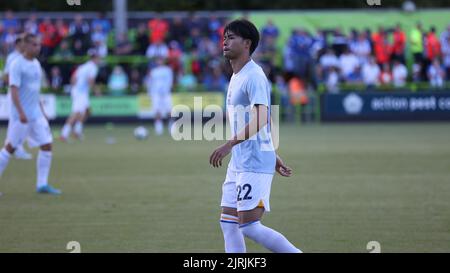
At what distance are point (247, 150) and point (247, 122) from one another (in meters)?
0.25

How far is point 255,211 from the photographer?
304 inches

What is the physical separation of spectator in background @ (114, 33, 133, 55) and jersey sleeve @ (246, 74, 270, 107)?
26.7 meters

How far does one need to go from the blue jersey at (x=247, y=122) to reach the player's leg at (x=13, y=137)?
22.6 ft

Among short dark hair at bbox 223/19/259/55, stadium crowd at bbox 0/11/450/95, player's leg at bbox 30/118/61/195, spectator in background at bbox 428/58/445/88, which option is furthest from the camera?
stadium crowd at bbox 0/11/450/95

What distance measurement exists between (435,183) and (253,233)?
26.3 ft

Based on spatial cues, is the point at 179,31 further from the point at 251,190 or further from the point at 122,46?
the point at 251,190

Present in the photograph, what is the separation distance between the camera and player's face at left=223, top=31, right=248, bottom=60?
7867mm

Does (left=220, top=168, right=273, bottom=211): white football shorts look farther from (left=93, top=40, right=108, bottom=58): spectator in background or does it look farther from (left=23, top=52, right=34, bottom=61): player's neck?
(left=93, top=40, right=108, bottom=58): spectator in background

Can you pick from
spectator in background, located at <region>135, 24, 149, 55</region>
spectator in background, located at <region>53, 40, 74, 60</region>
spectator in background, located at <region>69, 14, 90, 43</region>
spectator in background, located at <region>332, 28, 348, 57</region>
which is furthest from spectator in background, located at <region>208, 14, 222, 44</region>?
spectator in background, located at <region>53, 40, 74, 60</region>

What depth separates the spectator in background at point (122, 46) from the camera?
34.0 m

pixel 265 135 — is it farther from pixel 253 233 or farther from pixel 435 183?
pixel 435 183

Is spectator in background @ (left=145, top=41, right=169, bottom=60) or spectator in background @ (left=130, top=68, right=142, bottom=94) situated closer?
spectator in background @ (left=130, top=68, right=142, bottom=94)

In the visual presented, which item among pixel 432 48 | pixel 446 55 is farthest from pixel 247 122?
pixel 446 55

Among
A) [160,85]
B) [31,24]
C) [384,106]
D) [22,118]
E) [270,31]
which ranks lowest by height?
[384,106]
